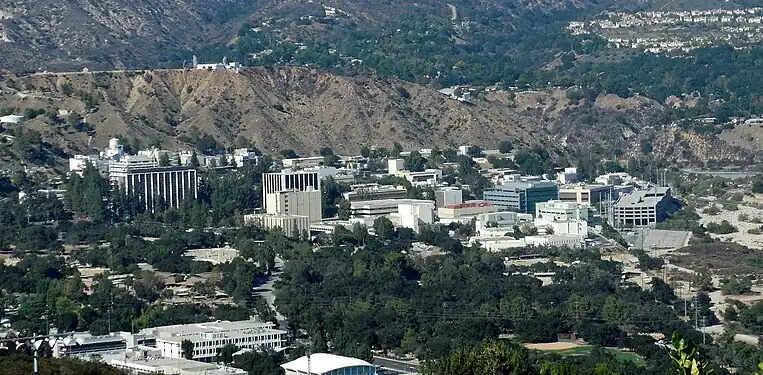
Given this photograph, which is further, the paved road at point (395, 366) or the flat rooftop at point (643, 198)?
the flat rooftop at point (643, 198)

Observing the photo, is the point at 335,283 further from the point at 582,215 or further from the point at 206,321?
the point at 582,215

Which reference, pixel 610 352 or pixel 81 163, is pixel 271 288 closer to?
pixel 610 352

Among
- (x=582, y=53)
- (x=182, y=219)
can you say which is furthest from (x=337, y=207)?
(x=582, y=53)

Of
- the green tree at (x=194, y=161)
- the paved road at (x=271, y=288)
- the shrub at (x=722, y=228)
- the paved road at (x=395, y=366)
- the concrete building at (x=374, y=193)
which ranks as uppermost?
the green tree at (x=194, y=161)

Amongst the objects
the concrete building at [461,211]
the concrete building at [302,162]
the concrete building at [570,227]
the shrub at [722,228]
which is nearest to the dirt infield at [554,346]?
the concrete building at [570,227]

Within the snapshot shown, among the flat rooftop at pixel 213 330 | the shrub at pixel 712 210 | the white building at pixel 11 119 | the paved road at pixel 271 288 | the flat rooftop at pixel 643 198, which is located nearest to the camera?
the flat rooftop at pixel 213 330

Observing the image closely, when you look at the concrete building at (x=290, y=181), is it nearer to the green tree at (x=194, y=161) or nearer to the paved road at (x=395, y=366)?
the green tree at (x=194, y=161)
